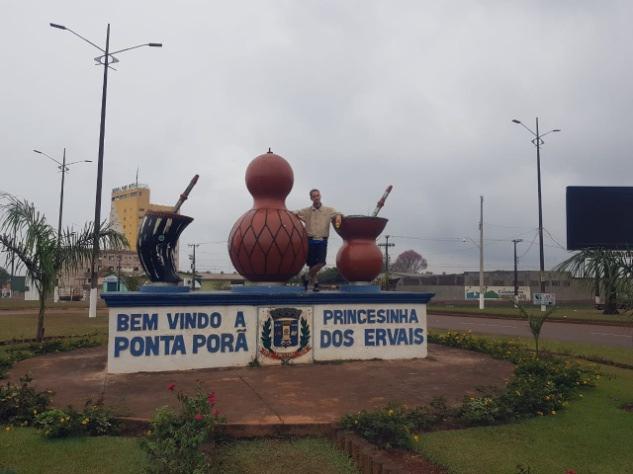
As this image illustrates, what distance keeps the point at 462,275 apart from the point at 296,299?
1754 inches

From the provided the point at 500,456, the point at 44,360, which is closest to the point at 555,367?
the point at 500,456

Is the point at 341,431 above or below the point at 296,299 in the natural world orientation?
below

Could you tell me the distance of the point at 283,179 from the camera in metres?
8.95

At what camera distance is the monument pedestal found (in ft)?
24.7

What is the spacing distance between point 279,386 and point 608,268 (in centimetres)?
409

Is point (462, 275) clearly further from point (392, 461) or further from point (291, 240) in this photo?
point (392, 461)

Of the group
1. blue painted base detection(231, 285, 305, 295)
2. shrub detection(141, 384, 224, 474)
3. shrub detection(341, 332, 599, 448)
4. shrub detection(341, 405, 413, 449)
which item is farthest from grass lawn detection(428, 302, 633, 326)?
shrub detection(141, 384, 224, 474)

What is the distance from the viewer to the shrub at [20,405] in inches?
188

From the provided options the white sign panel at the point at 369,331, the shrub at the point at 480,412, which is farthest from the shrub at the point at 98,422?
the white sign panel at the point at 369,331

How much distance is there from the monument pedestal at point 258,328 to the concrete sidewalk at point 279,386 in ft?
0.84

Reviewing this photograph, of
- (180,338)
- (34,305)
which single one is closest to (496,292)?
(34,305)

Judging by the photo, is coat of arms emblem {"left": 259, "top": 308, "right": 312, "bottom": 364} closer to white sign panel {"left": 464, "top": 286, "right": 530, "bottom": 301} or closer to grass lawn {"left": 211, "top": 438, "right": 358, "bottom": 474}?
grass lawn {"left": 211, "top": 438, "right": 358, "bottom": 474}

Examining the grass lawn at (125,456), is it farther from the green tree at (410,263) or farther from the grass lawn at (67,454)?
the green tree at (410,263)

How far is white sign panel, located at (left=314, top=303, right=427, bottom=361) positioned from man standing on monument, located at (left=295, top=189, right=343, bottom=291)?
774mm
